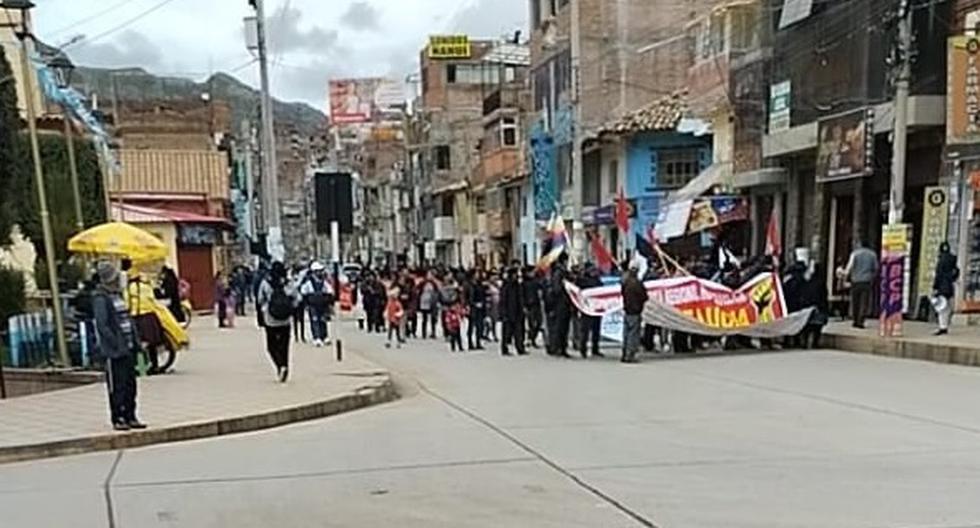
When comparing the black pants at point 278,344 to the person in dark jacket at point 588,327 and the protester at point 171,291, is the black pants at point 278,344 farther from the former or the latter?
the protester at point 171,291

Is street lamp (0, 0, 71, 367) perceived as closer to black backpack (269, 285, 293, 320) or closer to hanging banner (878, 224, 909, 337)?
black backpack (269, 285, 293, 320)

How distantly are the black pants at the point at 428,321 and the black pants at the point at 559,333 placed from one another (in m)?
Answer: 7.98

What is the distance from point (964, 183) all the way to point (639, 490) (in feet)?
53.4

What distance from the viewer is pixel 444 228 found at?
77.9 m

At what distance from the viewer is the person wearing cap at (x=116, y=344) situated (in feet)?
37.6

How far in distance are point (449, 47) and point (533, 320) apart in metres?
55.7

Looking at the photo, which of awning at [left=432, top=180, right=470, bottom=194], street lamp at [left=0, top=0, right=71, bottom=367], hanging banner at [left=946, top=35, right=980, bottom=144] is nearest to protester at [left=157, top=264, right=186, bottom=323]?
street lamp at [left=0, top=0, right=71, bottom=367]

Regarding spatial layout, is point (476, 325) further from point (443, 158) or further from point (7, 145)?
point (443, 158)

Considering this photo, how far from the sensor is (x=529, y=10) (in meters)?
53.1

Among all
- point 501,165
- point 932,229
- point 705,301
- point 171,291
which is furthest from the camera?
point 501,165

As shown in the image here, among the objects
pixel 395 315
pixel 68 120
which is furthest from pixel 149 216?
pixel 68 120

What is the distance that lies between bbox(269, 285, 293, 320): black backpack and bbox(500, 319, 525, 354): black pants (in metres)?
7.44

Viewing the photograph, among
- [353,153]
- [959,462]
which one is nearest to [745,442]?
[959,462]

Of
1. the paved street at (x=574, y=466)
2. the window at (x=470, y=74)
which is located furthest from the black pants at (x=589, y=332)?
the window at (x=470, y=74)
